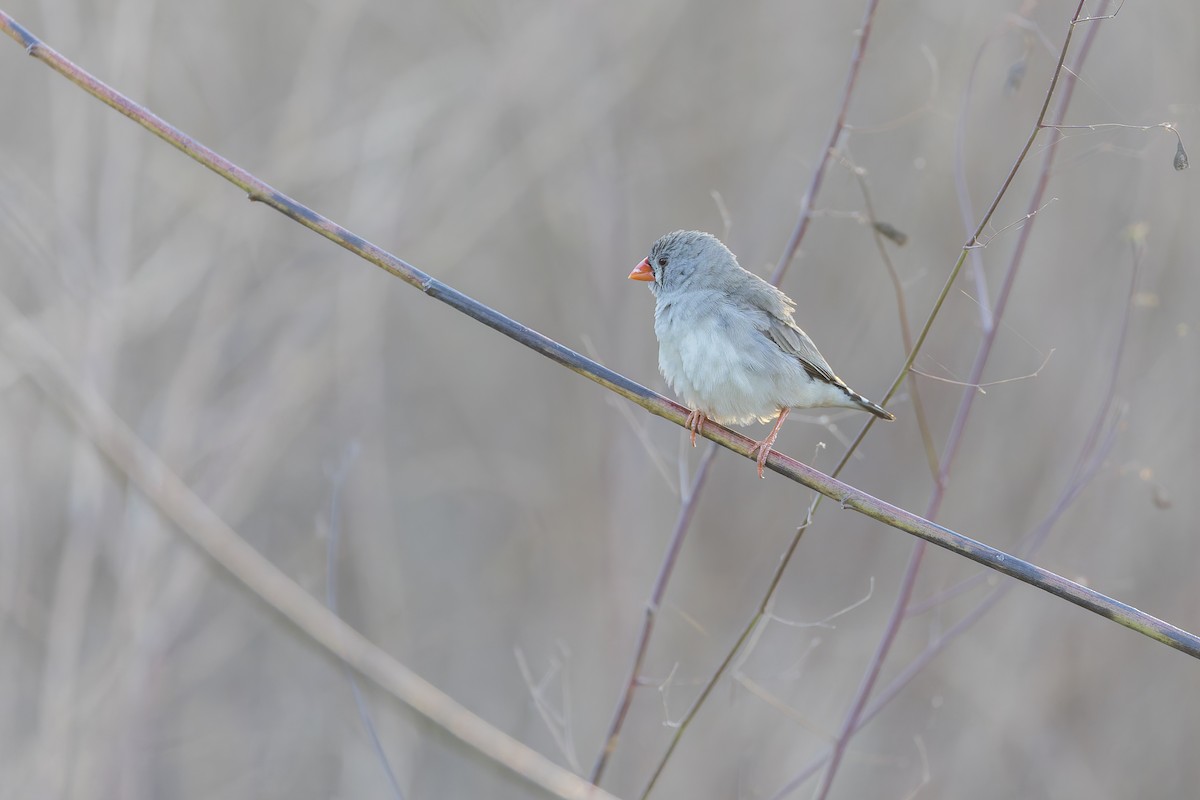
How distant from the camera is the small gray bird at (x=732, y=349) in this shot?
301 cm

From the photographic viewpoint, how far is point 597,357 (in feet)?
14.9

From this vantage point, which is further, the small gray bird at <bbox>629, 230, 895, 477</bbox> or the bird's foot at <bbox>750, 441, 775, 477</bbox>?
the small gray bird at <bbox>629, 230, 895, 477</bbox>

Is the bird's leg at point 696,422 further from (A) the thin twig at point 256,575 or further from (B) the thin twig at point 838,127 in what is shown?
(A) the thin twig at point 256,575

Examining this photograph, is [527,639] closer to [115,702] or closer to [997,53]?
[115,702]

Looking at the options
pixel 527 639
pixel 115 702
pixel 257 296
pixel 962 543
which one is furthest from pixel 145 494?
pixel 527 639

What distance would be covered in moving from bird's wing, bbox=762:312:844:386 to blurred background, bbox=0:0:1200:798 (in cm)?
176

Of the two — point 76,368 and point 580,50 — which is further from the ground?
point 580,50

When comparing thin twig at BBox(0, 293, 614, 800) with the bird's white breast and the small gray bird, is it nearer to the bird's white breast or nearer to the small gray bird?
the small gray bird

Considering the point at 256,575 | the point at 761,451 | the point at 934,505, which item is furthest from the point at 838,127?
the point at 256,575

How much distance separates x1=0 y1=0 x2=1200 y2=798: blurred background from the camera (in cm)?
466

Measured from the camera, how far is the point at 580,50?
18.6ft

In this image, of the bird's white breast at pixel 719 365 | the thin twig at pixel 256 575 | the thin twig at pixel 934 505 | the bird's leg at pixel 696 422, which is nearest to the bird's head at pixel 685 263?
the bird's white breast at pixel 719 365

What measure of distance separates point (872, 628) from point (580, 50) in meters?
3.62

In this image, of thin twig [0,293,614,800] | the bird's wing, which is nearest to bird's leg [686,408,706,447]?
the bird's wing
